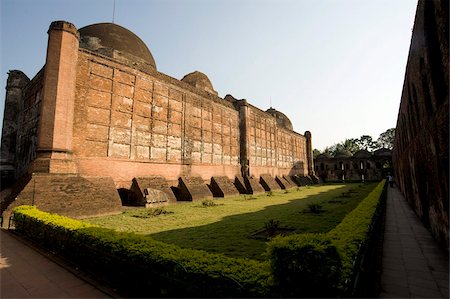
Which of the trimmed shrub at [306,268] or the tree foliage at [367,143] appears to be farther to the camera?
the tree foliage at [367,143]

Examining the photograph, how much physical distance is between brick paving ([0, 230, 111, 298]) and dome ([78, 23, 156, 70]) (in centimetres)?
1571

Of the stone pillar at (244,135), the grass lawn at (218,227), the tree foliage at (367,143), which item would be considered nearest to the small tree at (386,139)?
the tree foliage at (367,143)

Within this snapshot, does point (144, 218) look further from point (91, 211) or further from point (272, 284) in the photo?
point (272, 284)

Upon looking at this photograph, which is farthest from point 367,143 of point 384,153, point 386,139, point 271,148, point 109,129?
point 109,129

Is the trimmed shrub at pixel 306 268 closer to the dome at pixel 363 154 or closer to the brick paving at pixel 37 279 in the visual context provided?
the brick paving at pixel 37 279

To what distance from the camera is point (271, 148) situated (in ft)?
110

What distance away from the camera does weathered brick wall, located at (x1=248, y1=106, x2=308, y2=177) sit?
29.3 metres

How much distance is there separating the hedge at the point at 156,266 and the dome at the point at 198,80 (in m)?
22.6

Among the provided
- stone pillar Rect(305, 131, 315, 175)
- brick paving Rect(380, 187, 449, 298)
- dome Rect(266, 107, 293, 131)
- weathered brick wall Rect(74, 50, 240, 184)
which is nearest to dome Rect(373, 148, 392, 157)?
stone pillar Rect(305, 131, 315, 175)

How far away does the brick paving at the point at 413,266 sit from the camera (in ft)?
14.0

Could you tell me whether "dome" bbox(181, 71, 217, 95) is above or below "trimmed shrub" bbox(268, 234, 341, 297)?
above

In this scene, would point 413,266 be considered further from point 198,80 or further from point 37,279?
point 198,80

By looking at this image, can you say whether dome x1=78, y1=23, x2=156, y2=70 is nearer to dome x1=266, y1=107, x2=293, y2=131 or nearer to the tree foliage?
dome x1=266, y1=107, x2=293, y2=131

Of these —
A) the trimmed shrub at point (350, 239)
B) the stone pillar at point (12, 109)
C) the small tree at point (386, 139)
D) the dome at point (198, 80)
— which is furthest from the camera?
the small tree at point (386, 139)
